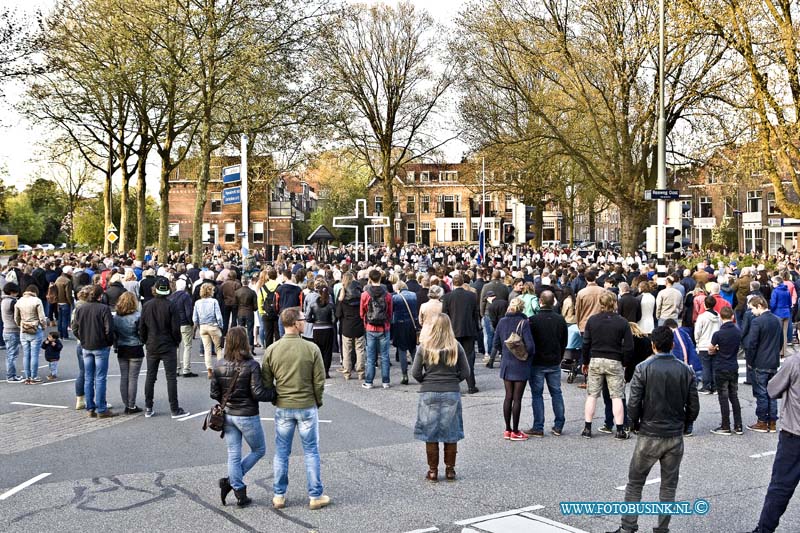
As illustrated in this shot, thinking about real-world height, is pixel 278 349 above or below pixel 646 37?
below

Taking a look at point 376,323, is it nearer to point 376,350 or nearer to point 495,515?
point 376,350

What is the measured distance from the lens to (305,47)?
27812 mm

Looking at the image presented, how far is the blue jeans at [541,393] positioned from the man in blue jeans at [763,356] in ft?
8.42

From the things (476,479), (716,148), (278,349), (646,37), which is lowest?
(476,479)

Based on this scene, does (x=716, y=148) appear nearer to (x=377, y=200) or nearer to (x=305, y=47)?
(x=305, y=47)

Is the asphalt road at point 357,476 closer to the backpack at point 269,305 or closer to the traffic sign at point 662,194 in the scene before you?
the backpack at point 269,305

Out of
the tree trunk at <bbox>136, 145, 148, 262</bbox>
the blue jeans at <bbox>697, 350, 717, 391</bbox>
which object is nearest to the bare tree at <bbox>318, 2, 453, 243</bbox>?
the tree trunk at <bbox>136, 145, 148, 262</bbox>

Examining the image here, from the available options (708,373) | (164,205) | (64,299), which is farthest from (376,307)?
(164,205)

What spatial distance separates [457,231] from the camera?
85938mm

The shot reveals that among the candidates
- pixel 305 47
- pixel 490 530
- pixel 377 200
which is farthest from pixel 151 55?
pixel 377 200

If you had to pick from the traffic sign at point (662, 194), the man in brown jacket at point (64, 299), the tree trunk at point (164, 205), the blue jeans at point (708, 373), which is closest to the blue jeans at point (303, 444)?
the blue jeans at point (708, 373)

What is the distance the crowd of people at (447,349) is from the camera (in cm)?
617

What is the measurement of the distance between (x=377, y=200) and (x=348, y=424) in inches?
2894

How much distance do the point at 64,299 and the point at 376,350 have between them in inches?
363
